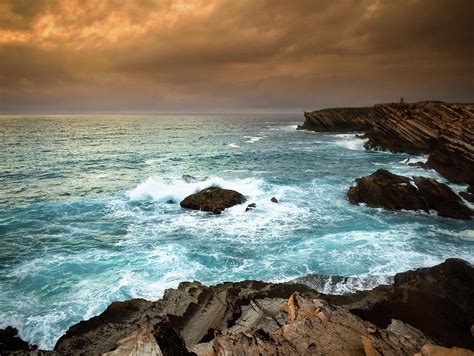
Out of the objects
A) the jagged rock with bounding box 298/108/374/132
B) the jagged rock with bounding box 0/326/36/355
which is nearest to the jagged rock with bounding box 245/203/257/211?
the jagged rock with bounding box 0/326/36/355

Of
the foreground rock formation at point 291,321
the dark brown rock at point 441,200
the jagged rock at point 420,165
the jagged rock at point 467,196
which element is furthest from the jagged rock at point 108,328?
the jagged rock at point 420,165

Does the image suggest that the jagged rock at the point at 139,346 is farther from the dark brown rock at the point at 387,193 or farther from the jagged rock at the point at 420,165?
the jagged rock at the point at 420,165

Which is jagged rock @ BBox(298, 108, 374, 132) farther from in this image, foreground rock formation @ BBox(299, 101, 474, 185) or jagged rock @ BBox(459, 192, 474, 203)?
jagged rock @ BBox(459, 192, 474, 203)

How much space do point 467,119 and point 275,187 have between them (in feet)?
87.8

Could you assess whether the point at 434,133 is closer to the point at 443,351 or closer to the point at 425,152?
the point at 425,152

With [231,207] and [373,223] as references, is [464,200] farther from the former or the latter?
[231,207]

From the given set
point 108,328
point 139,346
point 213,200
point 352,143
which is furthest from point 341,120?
point 139,346

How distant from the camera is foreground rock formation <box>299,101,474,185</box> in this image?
101 ft

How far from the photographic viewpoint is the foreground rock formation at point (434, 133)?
30797 mm

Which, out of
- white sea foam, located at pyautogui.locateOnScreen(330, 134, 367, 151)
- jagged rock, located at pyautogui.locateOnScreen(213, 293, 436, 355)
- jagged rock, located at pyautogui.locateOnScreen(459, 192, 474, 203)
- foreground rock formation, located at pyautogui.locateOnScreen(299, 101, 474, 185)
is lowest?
jagged rock, located at pyautogui.locateOnScreen(459, 192, 474, 203)

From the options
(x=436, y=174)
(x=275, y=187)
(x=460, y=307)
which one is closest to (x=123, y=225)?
(x=275, y=187)

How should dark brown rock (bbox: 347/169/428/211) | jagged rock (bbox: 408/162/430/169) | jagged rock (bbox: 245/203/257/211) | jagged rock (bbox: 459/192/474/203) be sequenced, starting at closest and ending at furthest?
dark brown rock (bbox: 347/169/428/211)
jagged rock (bbox: 245/203/257/211)
jagged rock (bbox: 459/192/474/203)
jagged rock (bbox: 408/162/430/169)

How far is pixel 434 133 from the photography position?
42438mm

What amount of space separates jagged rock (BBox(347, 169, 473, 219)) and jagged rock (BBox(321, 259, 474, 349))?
10.7 meters
